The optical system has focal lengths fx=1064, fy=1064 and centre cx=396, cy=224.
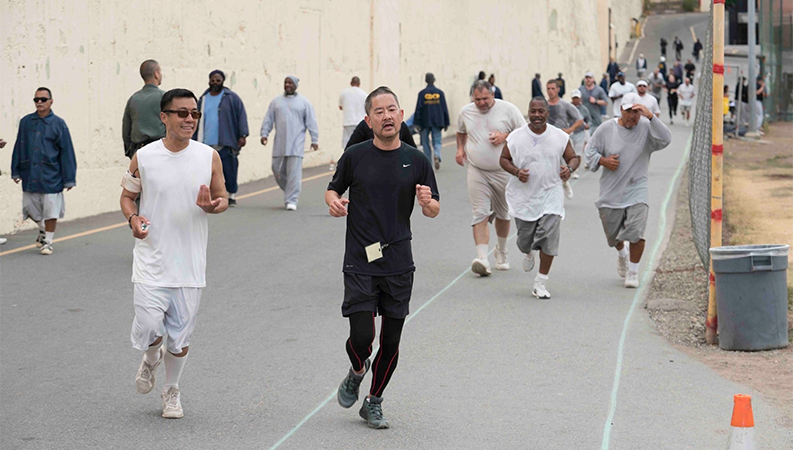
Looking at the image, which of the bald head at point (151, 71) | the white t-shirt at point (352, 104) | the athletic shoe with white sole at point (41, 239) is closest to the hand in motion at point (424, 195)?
the bald head at point (151, 71)

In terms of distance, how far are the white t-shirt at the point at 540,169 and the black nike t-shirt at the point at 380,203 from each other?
4.12 metres

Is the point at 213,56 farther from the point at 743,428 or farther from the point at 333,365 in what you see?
the point at 743,428

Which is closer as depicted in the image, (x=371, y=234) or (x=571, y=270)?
(x=371, y=234)

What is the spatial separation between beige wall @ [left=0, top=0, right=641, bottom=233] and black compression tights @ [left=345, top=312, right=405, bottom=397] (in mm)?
8613

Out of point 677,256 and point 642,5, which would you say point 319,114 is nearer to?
point 677,256

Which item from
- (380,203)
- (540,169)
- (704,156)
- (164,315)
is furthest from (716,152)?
(164,315)

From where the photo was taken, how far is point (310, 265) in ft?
36.8

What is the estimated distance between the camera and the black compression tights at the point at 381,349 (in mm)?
5773

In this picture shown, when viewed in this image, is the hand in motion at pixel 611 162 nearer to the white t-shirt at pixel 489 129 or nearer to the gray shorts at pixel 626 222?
the gray shorts at pixel 626 222

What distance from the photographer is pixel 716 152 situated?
808cm

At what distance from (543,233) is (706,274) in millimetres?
1825

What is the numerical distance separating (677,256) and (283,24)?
11774mm

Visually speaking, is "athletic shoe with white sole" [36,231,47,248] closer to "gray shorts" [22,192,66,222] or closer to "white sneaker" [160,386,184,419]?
"gray shorts" [22,192,66,222]

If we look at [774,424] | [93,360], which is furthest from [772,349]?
[93,360]
